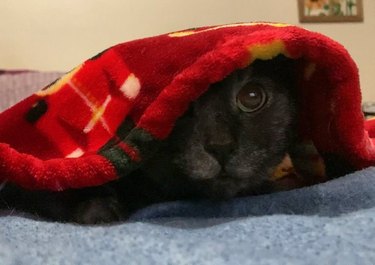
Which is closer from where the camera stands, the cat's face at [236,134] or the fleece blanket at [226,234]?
the fleece blanket at [226,234]

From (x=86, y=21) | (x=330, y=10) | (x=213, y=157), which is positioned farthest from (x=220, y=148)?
(x=330, y=10)

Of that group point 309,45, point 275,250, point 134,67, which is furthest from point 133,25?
point 275,250

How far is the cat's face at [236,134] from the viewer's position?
687 millimetres

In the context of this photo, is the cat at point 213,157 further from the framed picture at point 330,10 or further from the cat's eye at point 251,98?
the framed picture at point 330,10

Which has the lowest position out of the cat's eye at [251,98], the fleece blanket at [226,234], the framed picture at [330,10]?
the framed picture at [330,10]

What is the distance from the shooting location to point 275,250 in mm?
519

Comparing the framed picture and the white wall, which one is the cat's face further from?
the framed picture

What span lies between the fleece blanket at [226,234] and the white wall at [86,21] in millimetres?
1282

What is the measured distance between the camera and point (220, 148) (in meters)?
0.67

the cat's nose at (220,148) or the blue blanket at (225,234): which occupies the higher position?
the cat's nose at (220,148)

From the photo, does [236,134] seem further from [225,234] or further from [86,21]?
[86,21]

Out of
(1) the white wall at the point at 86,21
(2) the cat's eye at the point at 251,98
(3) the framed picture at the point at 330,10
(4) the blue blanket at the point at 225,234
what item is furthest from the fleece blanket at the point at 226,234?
(3) the framed picture at the point at 330,10

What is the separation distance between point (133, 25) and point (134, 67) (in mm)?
1262

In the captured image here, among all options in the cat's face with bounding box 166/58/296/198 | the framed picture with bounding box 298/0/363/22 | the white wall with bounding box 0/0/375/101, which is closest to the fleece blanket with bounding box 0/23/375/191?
the cat's face with bounding box 166/58/296/198
